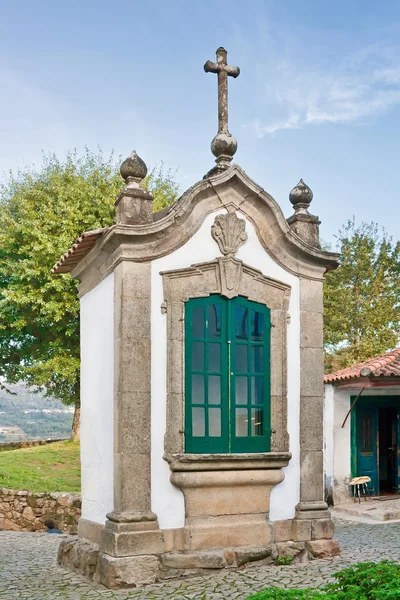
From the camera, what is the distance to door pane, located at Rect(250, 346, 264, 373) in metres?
8.34

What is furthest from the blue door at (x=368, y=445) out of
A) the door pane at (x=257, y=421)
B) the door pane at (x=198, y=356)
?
the door pane at (x=198, y=356)

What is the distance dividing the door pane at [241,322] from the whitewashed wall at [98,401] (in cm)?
146

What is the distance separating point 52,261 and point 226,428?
1359 centimetres

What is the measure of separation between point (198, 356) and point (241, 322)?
0.69 m

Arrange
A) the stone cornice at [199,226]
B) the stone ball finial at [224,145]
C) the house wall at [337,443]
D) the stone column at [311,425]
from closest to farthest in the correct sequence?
the stone cornice at [199,226], the stone column at [311,425], the stone ball finial at [224,145], the house wall at [337,443]

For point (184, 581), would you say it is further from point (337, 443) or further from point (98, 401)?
point (337, 443)

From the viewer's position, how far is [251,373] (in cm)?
830

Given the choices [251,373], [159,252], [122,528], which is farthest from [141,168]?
[122,528]

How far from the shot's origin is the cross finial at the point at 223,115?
884 cm

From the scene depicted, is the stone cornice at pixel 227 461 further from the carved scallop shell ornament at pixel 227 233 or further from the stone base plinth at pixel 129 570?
the carved scallop shell ornament at pixel 227 233

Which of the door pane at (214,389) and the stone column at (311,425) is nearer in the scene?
the door pane at (214,389)

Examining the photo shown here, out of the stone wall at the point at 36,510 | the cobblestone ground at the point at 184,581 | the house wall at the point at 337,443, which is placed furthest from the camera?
the house wall at the point at 337,443

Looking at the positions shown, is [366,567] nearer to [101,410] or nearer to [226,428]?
[226,428]

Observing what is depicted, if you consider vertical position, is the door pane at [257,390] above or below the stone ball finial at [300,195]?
below
